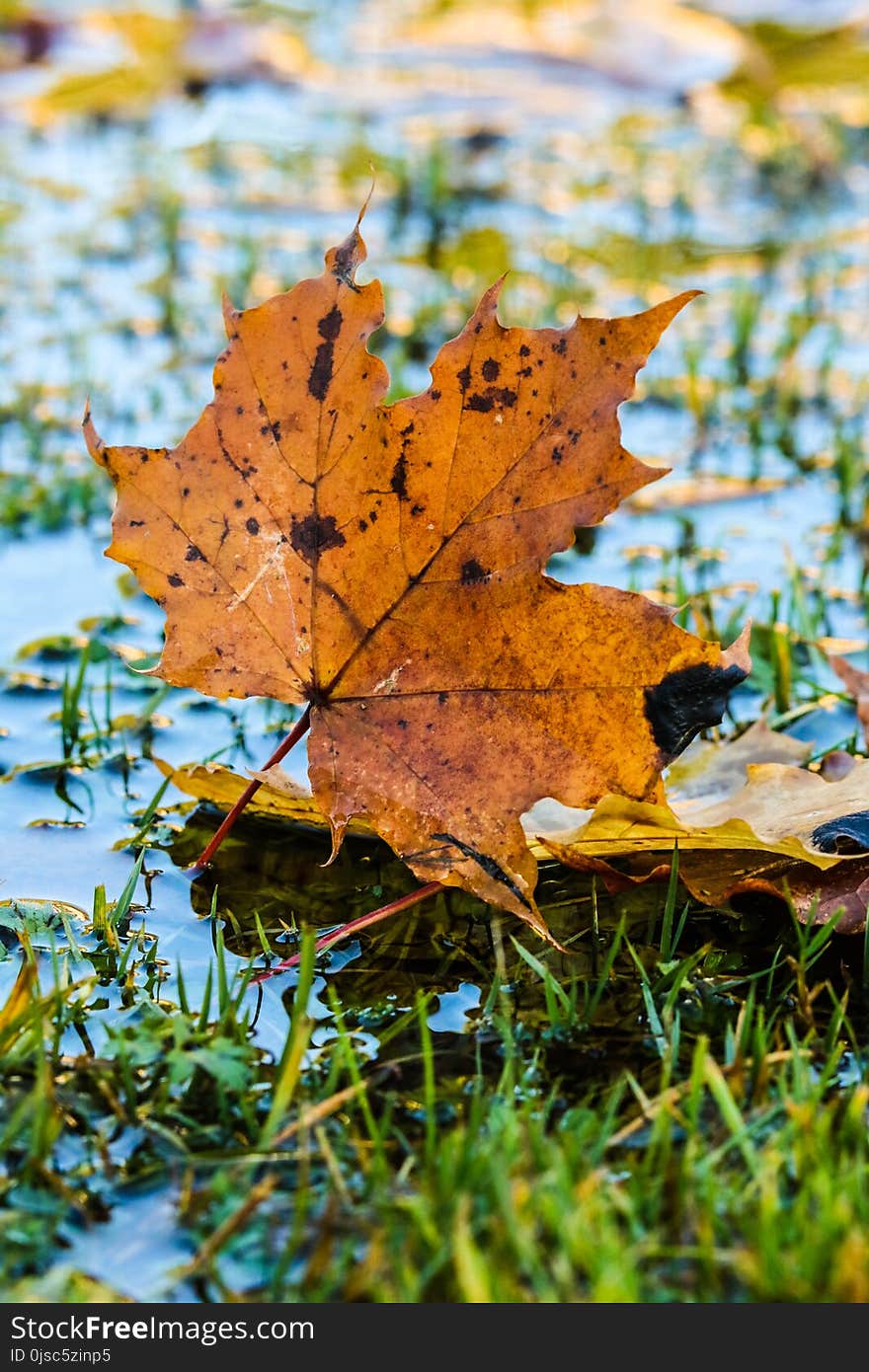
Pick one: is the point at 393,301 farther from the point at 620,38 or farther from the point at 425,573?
the point at 620,38

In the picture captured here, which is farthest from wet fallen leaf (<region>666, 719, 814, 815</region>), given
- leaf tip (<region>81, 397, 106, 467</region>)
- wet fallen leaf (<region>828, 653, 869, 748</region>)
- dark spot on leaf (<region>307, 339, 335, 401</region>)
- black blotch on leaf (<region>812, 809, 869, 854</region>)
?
leaf tip (<region>81, 397, 106, 467</region>)

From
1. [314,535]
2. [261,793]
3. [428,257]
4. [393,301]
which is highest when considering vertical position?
[428,257]

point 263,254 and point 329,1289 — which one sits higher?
point 263,254

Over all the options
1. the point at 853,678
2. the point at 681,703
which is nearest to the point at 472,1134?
the point at 681,703

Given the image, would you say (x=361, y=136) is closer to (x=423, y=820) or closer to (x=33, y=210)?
(x=33, y=210)

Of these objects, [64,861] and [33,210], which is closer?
[64,861]

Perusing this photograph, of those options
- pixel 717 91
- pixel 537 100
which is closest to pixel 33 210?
pixel 537 100

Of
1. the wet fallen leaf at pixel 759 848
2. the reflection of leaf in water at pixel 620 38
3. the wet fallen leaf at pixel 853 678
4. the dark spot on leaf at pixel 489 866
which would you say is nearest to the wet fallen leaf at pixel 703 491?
the wet fallen leaf at pixel 853 678
